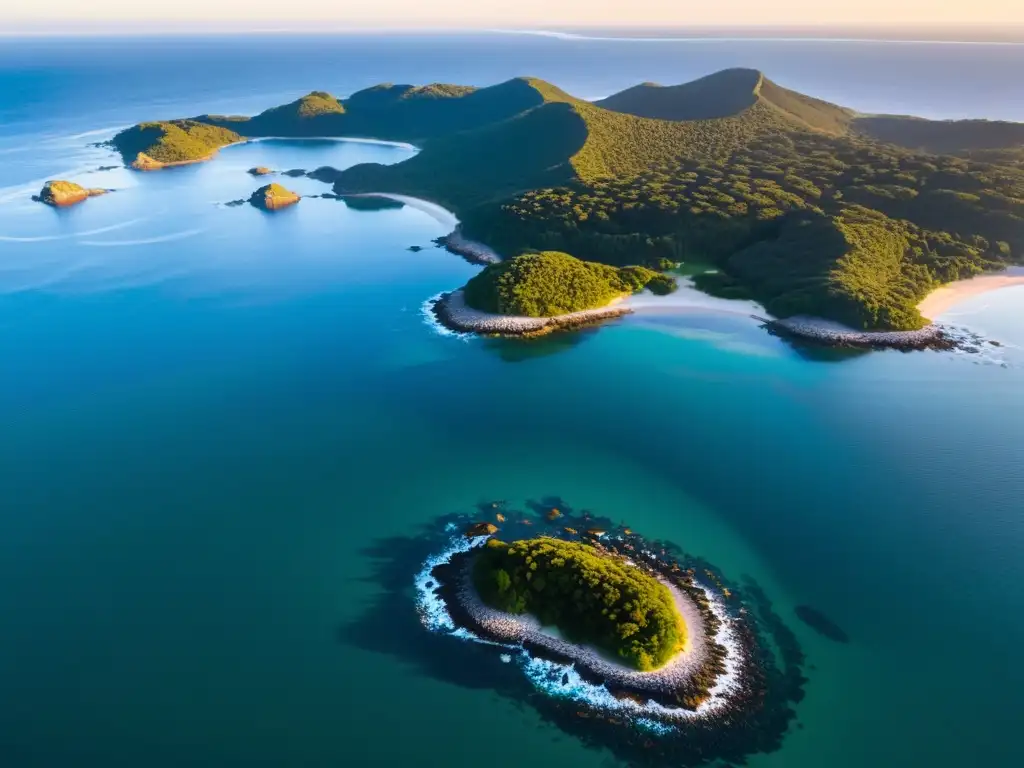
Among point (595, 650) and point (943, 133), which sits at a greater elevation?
point (943, 133)

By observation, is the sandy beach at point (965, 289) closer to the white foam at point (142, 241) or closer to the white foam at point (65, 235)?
the white foam at point (142, 241)

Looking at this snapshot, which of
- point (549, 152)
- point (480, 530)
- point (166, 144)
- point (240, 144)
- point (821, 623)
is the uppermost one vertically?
point (549, 152)

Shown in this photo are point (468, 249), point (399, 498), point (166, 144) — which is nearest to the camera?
point (399, 498)

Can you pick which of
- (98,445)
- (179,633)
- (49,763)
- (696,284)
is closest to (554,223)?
(696,284)

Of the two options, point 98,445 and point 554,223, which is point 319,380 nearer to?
point 98,445

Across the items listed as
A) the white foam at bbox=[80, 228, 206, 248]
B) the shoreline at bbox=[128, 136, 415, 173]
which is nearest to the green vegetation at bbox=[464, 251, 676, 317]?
the white foam at bbox=[80, 228, 206, 248]

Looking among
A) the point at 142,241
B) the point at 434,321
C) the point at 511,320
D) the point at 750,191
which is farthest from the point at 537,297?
the point at 142,241

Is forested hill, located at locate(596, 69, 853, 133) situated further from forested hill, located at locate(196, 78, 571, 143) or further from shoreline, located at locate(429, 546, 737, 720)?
shoreline, located at locate(429, 546, 737, 720)

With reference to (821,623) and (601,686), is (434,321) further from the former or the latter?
(821,623)
